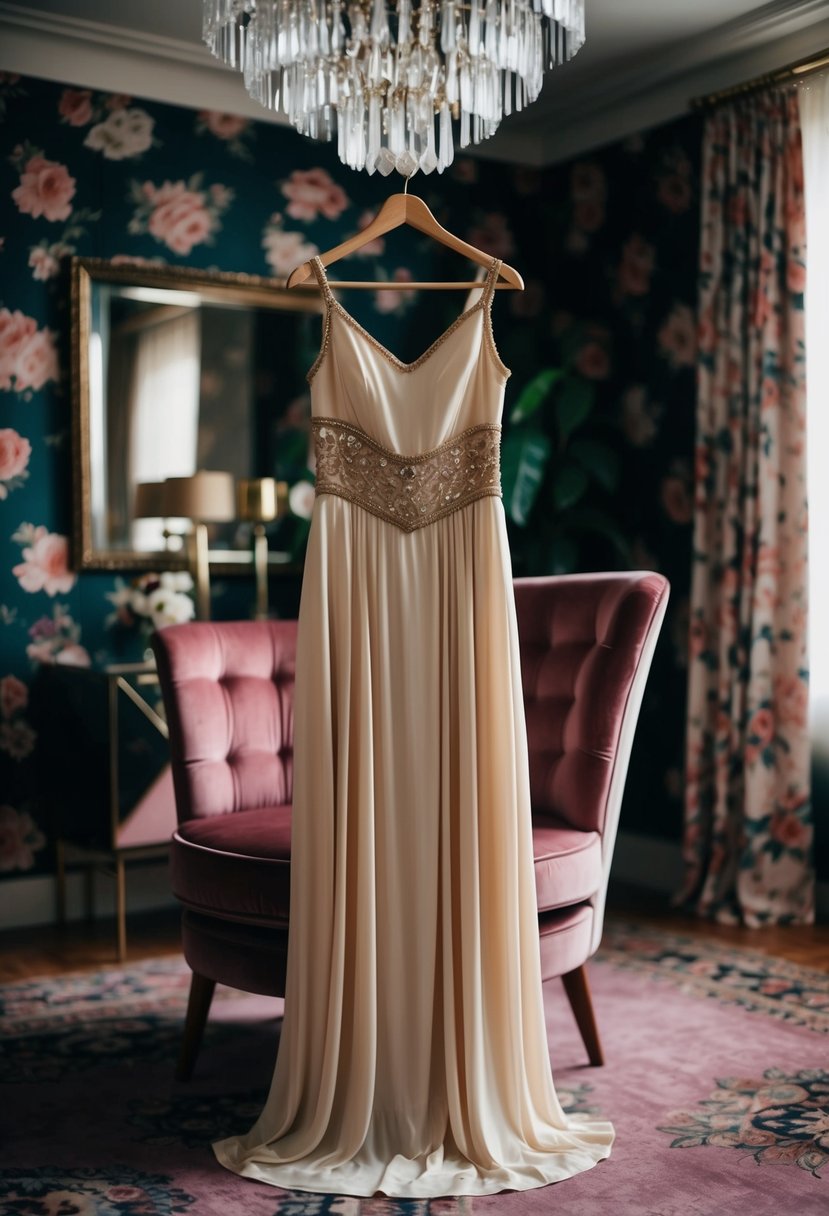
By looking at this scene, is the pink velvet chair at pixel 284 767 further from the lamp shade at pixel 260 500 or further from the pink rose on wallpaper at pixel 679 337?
the pink rose on wallpaper at pixel 679 337

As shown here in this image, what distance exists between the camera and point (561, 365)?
453 centimetres

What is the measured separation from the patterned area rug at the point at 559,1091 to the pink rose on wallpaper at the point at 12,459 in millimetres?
1410

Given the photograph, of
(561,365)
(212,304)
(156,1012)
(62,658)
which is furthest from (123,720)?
(561,365)

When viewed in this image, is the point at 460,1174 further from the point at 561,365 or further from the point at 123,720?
the point at 561,365

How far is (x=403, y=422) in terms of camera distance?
2.15m

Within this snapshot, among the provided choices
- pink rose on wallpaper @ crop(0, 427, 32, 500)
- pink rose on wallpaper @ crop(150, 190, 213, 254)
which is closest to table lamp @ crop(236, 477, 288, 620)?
pink rose on wallpaper @ crop(0, 427, 32, 500)

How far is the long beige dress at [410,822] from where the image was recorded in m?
2.03

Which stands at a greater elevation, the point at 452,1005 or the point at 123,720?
the point at 123,720

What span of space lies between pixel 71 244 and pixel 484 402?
82.9 inches

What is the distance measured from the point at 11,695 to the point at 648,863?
2.11 m

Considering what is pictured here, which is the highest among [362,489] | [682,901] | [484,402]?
[484,402]

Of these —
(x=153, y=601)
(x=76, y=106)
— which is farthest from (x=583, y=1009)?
(x=76, y=106)

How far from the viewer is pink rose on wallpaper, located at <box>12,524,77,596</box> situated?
3.72 m

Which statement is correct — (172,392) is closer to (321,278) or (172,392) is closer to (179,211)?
(179,211)
